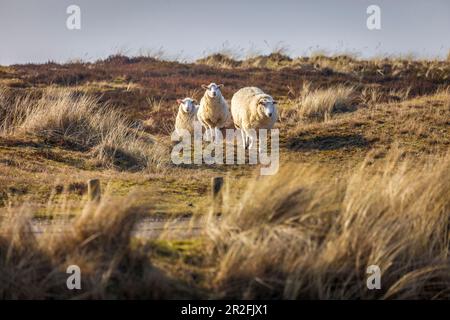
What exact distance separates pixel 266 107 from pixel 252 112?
35.6 inches

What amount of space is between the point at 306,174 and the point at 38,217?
3.90 meters

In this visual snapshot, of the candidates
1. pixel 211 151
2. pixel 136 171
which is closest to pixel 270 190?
pixel 136 171

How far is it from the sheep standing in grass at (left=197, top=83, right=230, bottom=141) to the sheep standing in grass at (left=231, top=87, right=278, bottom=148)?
42 centimetres

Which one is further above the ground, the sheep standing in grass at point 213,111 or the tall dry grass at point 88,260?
the sheep standing in grass at point 213,111

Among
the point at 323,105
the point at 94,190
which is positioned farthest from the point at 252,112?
the point at 94,190

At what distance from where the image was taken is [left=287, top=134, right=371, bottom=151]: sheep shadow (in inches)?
682

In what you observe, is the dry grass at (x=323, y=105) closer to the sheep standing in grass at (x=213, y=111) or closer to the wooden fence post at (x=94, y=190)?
the sheep standing in grass at (x=213, y=111)

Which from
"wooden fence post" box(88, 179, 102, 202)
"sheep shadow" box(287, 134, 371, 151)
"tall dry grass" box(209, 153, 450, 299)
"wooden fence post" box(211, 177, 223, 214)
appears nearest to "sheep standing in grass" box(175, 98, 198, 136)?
"sheep shadow" box(287, 134, 371, 151)

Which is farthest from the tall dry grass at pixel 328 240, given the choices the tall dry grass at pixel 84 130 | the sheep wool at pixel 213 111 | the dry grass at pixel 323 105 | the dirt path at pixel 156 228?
the dry grass at pixel 323 105

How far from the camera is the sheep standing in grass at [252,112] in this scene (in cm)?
1759

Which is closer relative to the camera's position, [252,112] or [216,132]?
[252,112]

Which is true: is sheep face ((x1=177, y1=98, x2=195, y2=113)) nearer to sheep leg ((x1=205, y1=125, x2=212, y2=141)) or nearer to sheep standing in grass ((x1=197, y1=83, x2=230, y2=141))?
sheep standing in grass ((x1=197, y1=83, x2=230, y2=141))

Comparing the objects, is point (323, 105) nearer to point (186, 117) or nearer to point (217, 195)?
point (186, 117)

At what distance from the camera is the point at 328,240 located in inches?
284
